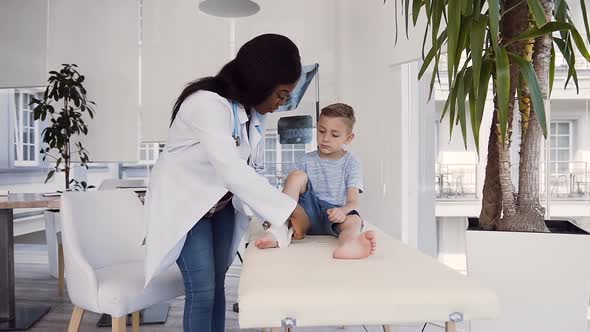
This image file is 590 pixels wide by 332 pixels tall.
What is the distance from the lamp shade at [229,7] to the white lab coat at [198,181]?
4.56 ft

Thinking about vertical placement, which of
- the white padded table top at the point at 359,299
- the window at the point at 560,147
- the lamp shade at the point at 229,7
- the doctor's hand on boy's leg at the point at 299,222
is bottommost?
the white padded table top at the point at 359,299

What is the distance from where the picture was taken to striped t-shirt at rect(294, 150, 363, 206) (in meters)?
1.80

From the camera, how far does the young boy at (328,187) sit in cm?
141

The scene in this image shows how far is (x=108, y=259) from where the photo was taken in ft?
6.03

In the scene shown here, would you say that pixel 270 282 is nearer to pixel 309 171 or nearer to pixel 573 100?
pixel 309 171

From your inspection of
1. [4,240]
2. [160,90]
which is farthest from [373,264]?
[160,90]

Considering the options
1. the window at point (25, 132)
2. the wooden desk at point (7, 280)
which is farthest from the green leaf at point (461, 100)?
the window at point (25, 132)

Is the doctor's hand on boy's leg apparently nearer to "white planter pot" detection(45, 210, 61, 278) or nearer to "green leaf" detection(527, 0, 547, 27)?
"green leaf" detection(527, 0, 547, 27)

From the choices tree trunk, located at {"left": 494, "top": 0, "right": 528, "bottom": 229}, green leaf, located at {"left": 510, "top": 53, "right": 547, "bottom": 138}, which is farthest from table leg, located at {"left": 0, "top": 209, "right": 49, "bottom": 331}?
green leaf, located at {"left": 510, "top": 53, "right": 547, "bottom": 138}

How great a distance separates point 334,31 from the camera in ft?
11.5

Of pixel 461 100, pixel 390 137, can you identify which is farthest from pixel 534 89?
pixel 390 137

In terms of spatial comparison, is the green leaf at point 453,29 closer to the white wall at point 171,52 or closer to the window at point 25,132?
the white wall at point 171,52

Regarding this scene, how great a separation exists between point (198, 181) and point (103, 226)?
2.44ft

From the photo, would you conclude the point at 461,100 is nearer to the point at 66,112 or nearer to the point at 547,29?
the point at 547,29
